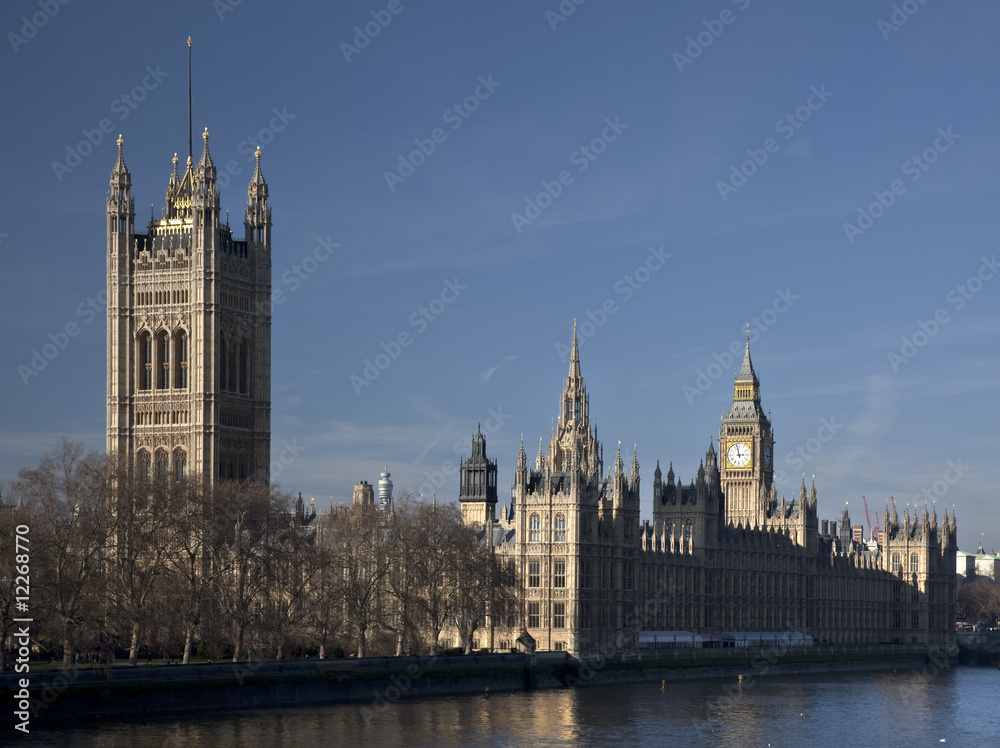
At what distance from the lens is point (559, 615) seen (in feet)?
533

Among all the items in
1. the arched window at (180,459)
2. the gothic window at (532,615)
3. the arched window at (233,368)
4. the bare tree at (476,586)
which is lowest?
the gothic window at (532,615)

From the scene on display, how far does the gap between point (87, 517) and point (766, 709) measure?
51351 millimetres

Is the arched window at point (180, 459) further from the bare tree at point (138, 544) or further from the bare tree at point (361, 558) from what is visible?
the bare tree at point (138, 544)

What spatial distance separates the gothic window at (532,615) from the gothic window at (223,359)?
35.3m

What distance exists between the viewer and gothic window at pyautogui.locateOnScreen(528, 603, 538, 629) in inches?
6403

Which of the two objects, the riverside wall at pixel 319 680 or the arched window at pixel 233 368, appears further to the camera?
the arched window at pixel 233 368

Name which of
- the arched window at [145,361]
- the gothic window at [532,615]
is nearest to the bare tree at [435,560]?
the gothic window at [532,615]

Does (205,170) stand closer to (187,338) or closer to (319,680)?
(187,338)

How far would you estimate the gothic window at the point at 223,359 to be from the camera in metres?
169

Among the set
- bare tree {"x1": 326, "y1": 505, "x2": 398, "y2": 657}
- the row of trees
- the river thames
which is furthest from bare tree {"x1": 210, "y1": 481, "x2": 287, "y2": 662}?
the river thames

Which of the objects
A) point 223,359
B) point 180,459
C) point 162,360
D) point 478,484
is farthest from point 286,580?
point 478,484

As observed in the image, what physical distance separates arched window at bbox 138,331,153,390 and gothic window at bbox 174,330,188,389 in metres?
2.51

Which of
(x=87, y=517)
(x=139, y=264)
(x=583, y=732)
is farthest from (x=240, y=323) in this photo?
(x=583, y=732)

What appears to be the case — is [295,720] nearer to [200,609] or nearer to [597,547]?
[200,609]
